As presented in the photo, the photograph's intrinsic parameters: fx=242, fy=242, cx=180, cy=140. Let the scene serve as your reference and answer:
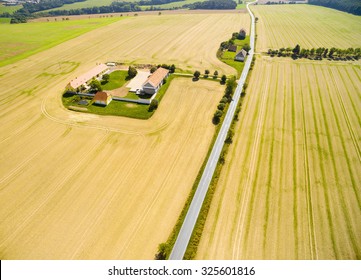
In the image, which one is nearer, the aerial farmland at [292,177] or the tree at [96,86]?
the aerial farmland at [292,177]

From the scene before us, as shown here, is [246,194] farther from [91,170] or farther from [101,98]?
[101,98]

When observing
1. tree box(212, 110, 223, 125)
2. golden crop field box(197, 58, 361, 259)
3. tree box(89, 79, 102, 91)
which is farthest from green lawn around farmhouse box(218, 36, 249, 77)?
tree box(89, 79, 102, 91)

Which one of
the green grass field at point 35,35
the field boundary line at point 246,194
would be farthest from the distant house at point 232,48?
the green grass field at point 35,35

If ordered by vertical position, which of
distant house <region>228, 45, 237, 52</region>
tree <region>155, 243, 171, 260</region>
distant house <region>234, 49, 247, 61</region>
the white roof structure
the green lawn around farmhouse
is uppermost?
distant house <region>228, 45, 237, 52</region>

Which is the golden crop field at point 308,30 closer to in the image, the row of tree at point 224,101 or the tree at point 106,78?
the row of tree at point 224,101

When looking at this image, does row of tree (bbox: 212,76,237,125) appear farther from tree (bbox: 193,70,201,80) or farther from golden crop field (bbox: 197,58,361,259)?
tree (bbox: 193,70,201,80)

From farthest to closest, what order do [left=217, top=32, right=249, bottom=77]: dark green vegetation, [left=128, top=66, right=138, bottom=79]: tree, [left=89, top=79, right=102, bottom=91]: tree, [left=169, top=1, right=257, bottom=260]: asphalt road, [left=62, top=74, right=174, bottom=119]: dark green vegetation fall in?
[left=217, top=32, right=249, bottom=77]: dark green vegetation < [left=128, top=66, right=138, bottom=79]: tree < [left=89, top=79, right=102, bottom=91]: tree < [left=62, top=74, right=174, bottom=119]: dark green vegetation < [left=169, top=1, right=257, bottom=260]: asphalt road

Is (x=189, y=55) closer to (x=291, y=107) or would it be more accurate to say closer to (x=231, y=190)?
(x=291, y=107)
